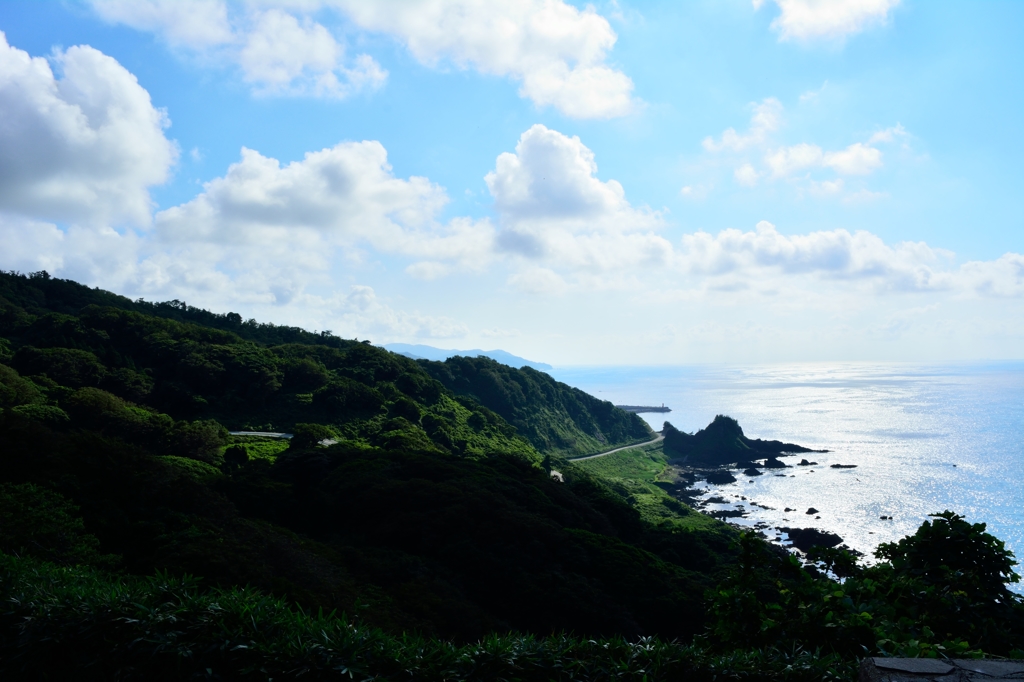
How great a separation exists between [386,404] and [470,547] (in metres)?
30.6

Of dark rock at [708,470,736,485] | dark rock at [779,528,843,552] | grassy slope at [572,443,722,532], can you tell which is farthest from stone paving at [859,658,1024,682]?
dark rock at [708,470,736,485]

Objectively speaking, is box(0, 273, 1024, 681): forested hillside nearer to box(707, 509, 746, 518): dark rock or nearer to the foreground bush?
the foreground bush

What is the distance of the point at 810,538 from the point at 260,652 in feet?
149

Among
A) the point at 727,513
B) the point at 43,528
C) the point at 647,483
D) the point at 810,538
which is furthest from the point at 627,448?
the point at 43,528

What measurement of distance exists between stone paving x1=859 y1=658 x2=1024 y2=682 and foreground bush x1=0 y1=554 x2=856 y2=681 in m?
0.41

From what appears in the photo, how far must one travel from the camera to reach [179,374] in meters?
39.1

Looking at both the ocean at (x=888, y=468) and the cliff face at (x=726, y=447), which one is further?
the cliff face at (x=726, y=447)

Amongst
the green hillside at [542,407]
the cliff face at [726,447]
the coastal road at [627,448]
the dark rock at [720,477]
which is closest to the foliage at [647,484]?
the coastal road at [627,448]

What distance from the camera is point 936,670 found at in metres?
3.19

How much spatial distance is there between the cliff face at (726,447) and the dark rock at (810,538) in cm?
3429

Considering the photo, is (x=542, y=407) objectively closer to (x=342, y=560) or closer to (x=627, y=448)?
(x=627, y=448)

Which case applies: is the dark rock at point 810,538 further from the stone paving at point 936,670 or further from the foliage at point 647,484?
the stone paving at point 936,670

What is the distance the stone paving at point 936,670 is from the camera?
3.14 meters

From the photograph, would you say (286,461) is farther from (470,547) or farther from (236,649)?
(236,649)
